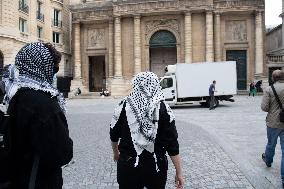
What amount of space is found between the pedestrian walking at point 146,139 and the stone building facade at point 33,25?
32165mm

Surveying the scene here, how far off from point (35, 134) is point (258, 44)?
41.3 m

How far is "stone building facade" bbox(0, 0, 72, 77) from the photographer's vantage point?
112 feet

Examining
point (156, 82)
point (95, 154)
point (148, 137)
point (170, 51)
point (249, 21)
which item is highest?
point (249, 21)

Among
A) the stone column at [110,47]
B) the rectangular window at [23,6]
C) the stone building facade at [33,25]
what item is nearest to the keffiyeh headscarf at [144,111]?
the stone building facade at [33,25]

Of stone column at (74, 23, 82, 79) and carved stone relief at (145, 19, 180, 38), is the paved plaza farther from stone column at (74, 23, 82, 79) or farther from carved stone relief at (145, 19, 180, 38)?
stone column at (74, 23, 82, 79)

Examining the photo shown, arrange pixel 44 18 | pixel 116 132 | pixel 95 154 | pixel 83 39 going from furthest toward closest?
1. pixel 83 39
2. pixel 44 18
3. pixel 95 154
4. pixel 116 132

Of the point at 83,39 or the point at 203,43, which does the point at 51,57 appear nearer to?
the point at 203,43

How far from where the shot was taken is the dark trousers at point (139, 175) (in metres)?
3.60

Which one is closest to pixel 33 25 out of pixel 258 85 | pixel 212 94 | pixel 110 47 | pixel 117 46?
pixel 110 47

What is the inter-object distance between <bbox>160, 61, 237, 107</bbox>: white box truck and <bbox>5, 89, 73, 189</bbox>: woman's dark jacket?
73.3ft

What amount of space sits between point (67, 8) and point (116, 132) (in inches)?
1883

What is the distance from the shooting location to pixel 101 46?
151 ft

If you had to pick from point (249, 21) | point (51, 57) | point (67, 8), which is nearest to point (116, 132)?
point (51, 57)

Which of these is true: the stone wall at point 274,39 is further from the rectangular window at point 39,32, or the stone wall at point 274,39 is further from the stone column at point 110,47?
the rectangular window at point 39,32
